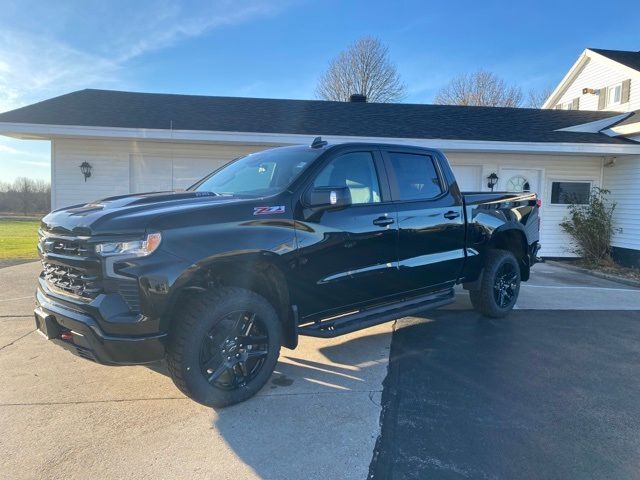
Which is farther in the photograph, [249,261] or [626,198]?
[626,198]

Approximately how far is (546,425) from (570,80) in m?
21.1

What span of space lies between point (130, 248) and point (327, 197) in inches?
60.2

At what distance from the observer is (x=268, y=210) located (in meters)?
3.44

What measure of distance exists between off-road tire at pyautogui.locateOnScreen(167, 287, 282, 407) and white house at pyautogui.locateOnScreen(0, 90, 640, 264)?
24.5ft

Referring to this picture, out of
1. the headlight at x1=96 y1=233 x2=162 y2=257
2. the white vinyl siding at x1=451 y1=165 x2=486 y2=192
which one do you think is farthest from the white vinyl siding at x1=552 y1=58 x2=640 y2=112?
the headlight at x1=96 y1=233 x2=162 y2=257

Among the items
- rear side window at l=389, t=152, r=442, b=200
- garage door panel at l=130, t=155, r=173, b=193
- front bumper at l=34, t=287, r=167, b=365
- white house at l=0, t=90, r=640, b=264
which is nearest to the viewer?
front bumper at l=34, t=287, r=167, b=365

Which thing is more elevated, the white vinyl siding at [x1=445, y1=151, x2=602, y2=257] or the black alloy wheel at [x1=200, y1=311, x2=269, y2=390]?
the white vinyl siding at [x1=445, y1=151, x2=602, y2=257]

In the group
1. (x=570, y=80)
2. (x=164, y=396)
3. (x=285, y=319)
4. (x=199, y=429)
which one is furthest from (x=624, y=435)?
(x=570, y=80)

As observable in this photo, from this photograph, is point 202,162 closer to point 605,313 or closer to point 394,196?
point 394,196

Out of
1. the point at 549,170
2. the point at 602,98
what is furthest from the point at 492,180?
the point at 602,98

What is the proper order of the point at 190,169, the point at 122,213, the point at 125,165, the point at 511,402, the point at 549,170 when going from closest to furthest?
the point at 122,213 < the point at 511,402 < the point at 125,165 < the point at 190,169 < the point at 549,170

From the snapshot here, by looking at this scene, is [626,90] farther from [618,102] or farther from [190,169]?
[190,169]

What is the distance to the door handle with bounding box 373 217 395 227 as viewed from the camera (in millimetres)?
4138

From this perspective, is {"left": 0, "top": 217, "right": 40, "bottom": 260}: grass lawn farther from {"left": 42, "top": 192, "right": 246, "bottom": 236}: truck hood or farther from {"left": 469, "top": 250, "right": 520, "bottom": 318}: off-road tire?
{"left": 469, "top": 250, "right": 520, "bottom": 318}: off-road tire
